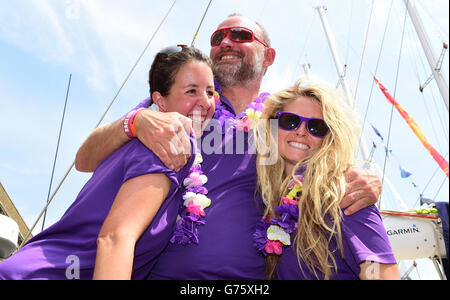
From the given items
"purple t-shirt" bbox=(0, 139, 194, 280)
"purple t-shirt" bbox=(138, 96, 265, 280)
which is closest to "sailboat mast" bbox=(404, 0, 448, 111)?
"purple t-shirt" bbox=(138, 96, 265, 280)

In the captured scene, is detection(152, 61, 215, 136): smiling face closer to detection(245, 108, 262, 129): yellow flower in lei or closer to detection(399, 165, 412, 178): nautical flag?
detection(245, 108, 262, 129): yellow flower in lei

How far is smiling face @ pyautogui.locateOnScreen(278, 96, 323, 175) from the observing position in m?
2.29

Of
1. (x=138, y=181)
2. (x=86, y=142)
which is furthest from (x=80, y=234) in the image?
(x=86, y=142)

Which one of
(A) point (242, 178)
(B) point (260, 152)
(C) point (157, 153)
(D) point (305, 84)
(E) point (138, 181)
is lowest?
(E) point (138, 181)

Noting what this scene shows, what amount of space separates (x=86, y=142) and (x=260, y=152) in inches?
40.4

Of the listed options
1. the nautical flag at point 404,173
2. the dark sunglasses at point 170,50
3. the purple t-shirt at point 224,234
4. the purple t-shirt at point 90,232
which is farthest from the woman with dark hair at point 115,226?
the nautical flag at point 404,173

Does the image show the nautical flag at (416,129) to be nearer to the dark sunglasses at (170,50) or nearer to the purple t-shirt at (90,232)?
the dark sunglasses at (170,50)

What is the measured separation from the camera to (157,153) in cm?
180

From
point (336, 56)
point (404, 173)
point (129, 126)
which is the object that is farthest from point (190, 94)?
point (404, 173)

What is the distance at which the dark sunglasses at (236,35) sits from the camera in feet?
12.0

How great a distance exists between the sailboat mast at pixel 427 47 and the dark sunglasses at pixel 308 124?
7.57 metres

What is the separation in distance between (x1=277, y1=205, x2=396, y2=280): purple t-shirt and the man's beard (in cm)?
185
